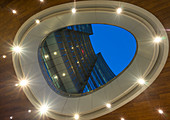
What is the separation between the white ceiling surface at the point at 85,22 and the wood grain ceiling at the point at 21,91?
220 mm

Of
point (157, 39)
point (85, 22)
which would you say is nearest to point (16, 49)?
point (85, 22)

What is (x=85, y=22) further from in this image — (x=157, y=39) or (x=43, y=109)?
(x=43, y=109)

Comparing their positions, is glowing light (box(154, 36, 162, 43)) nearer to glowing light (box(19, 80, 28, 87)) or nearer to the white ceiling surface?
the white ceiling surface

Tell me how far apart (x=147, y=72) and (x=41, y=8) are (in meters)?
5.34

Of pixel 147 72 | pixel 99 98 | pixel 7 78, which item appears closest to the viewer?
pixel 147 72

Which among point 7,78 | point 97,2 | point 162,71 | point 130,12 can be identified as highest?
point 97,2

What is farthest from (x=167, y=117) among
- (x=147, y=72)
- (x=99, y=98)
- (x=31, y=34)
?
(x=31, y=34)

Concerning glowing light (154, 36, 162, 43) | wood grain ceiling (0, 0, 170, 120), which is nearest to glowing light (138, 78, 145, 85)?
wood grain ceiling (0, 0, 170, 120)

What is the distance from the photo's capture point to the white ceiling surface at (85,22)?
4.33 metres

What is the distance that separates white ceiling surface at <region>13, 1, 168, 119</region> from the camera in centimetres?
433

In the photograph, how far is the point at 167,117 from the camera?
4555 mm

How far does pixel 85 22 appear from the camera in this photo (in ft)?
17.4

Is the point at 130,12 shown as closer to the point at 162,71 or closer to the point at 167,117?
the point at 162,71

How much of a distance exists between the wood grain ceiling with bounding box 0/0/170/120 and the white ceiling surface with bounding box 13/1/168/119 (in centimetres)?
22
